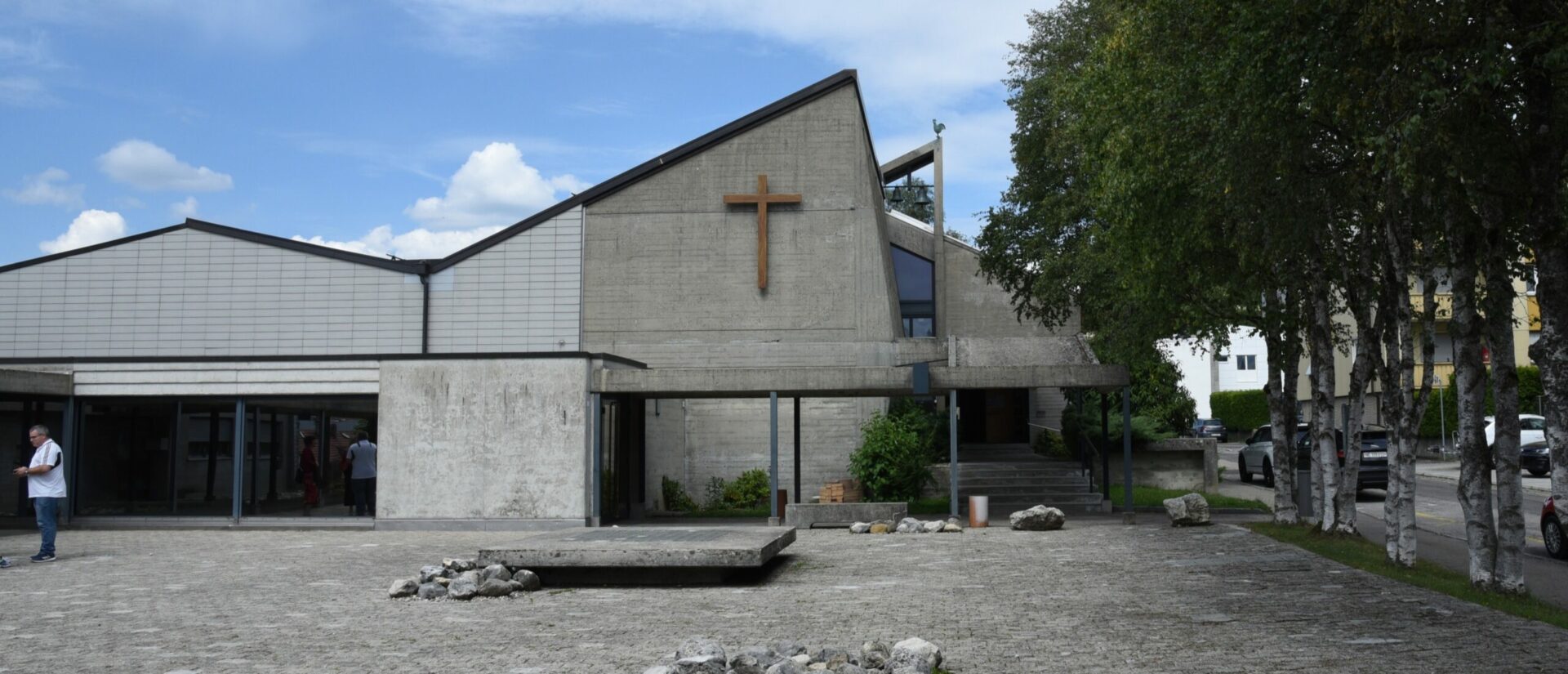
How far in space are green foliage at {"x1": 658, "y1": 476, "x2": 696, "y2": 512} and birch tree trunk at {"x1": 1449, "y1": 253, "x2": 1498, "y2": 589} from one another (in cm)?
1659

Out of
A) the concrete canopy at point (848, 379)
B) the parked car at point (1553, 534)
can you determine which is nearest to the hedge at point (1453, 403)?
the concrete canopy at point (848, 379)

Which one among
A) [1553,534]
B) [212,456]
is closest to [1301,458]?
[1553,534]

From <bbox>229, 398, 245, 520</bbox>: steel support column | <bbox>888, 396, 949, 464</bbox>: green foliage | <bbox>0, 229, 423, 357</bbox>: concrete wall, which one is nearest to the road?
<bbox>888, 396, 949, 464</bbox>: green foliage

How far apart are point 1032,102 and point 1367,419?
34.3 m

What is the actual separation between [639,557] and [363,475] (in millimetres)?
10485

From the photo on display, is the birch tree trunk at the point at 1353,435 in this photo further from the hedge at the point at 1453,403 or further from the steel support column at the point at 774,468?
the hedge at the point at 1453,403

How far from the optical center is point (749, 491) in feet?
86.7

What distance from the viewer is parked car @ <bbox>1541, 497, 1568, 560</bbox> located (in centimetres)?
1549

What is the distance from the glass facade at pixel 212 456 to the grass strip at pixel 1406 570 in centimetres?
1467

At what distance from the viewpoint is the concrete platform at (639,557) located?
12633mm

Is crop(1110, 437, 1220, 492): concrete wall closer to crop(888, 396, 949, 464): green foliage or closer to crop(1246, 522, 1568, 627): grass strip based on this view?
crop(888, 396, 949, 464): green foliage

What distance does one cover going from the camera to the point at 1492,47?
9.34 meters

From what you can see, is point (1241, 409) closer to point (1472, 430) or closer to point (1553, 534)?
point (1553, 534)

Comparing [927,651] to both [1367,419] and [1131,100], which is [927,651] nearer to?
[1131,100]
